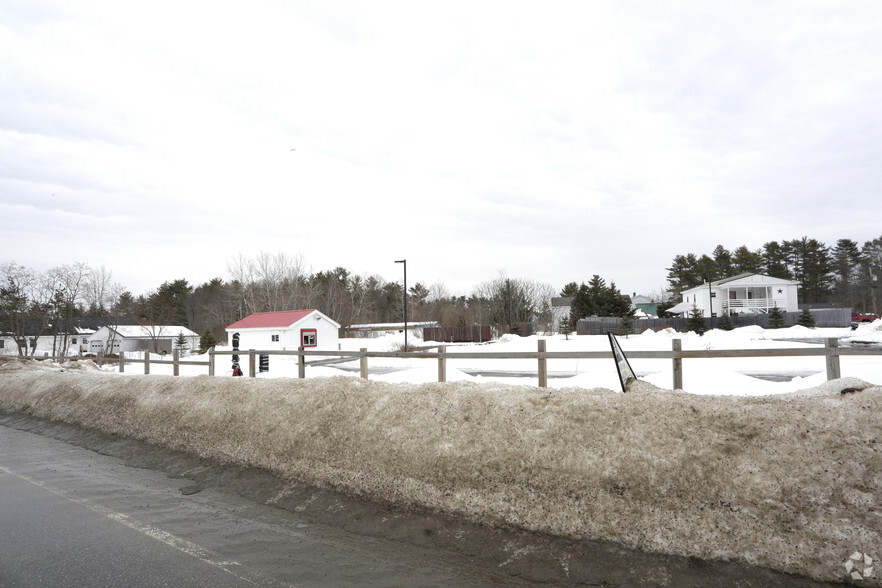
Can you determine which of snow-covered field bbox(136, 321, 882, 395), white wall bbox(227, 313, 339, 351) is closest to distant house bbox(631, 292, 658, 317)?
snow-covered field bbox(136, 321, 882, 395)

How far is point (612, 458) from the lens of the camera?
4793 mm

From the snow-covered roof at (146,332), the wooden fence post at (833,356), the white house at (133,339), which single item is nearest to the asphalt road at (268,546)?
the wooden fence post at (833,356)

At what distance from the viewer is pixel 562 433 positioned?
5.26m

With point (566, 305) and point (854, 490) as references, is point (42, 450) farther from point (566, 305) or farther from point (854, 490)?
point (566, 305)

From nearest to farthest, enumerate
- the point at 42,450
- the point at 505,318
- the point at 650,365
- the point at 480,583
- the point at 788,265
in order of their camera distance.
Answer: the point at 480,583 → the point at 42,450 → the point at 650,365 → the point at 505,318 → the point at 788,265

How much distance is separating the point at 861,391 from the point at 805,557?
1884mm

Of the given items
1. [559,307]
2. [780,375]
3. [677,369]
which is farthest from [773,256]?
[677,369]

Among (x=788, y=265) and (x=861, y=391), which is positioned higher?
(x=788, y=265)

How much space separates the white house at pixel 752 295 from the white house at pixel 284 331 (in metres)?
43.0

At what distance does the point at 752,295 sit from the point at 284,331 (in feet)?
178

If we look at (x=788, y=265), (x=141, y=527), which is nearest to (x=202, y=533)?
(x=141, y=527)

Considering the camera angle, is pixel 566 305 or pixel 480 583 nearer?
pixel 480 583

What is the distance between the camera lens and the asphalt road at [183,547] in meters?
4.03

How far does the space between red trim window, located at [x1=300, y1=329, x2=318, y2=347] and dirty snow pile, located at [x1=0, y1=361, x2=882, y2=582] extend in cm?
2537
